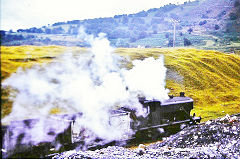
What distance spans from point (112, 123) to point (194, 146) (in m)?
2.47

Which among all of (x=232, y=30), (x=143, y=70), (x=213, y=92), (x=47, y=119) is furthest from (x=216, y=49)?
(x=47, y=119)

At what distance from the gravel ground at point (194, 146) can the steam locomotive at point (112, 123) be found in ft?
1.34

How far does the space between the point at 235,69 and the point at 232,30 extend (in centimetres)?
151

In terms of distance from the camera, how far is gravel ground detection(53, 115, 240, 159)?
5926 mm

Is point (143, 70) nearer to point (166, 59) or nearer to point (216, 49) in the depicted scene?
point (166, 59)

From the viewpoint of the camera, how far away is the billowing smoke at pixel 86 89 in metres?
5.94

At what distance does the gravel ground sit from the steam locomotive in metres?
0.41

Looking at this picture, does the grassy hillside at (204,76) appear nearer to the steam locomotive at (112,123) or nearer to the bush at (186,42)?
the bush at (186,42)

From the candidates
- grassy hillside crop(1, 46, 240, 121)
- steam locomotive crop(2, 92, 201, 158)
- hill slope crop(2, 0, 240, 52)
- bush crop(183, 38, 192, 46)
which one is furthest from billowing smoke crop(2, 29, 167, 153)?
bush crop(183, 38, 192, 46)

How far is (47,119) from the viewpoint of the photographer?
6.01 m

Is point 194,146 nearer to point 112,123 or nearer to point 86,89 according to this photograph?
point 112,123

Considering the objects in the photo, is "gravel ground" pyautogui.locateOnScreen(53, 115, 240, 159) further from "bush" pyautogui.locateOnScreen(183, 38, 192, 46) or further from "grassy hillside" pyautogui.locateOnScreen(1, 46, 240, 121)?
"bush" pyautogui.locateOnScreen(183, 38, 192, 46)

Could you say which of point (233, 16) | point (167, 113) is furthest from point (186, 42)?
point (167, 113)

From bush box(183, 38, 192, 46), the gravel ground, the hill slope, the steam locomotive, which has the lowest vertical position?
the gravel ground
